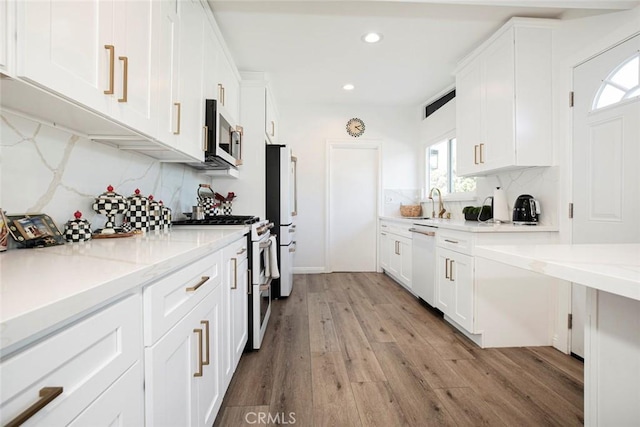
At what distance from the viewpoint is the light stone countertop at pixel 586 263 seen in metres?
0.64

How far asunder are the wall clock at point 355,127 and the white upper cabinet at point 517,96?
2217mm

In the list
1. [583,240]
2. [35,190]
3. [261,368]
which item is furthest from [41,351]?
[583,240]

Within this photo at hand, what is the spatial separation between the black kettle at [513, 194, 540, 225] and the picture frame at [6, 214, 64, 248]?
2.91m

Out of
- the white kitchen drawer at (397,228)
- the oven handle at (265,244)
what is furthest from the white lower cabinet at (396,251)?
the oven handle at (265,244)

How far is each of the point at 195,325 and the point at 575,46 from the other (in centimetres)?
297

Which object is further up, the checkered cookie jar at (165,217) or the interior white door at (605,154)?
the interior white door at (605,154)

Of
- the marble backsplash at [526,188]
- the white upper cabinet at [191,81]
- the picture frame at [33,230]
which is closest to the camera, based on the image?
the picture frame at [33,230]

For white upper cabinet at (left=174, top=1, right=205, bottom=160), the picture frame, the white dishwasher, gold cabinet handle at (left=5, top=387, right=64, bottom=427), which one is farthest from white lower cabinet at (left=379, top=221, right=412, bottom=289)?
gold cabinet handle at (left=5, top=387, right=64, bottom=427)

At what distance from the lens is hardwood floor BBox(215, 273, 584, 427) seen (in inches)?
59.6

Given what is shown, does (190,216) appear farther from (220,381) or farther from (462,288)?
(462,288)

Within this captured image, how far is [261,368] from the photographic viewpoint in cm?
195

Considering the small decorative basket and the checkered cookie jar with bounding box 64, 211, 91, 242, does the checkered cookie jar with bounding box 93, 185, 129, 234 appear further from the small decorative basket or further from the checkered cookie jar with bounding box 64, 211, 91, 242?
the small decorative basket

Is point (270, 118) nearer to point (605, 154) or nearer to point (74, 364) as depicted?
point (605, 154)

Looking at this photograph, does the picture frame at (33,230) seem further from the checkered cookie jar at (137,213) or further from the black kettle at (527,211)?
the black kettle at (527,211)
